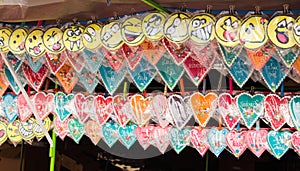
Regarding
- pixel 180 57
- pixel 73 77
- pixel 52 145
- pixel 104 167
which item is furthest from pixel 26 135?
pixel 180 57

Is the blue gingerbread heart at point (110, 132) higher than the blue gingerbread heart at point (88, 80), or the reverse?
the blue gingerbread heart at point (88, 80)

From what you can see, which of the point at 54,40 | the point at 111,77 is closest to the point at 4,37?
the point at 54,40

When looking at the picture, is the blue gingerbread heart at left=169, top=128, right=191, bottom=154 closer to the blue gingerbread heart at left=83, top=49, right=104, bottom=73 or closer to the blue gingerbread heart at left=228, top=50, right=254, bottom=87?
the blue gingerbread heart at left=228, top=50, right=254, bottom=87

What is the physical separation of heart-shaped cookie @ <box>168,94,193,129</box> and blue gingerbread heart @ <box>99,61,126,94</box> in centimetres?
30

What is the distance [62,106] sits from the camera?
8.65ft

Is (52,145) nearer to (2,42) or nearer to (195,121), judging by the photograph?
(2,42)

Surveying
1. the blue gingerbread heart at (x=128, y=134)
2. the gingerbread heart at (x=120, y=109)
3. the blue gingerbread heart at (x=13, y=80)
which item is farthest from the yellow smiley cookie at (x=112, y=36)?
the blue gingerbread heart at (x=13, y=80)

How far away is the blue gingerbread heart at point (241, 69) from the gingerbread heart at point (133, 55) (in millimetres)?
468

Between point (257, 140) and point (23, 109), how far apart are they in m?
1.35

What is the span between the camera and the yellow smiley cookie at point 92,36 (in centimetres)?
Answer: 236

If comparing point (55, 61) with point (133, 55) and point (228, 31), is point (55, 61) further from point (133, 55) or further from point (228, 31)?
point (228, 31)

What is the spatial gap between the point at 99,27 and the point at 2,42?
1.98 feet

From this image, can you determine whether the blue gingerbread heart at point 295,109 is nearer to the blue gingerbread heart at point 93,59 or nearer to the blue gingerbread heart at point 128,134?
the blue gingerbread heart at point 128,134

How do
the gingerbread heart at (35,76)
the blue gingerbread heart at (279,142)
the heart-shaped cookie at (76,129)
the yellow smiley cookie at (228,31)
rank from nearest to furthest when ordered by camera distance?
1. the yellow smiley cookie at (228,31)
2. the blue gingerbread heart at (279,142)
3. the heart-shaped cookie at (76,129)
4. the gingerbread heart at (35,76)
